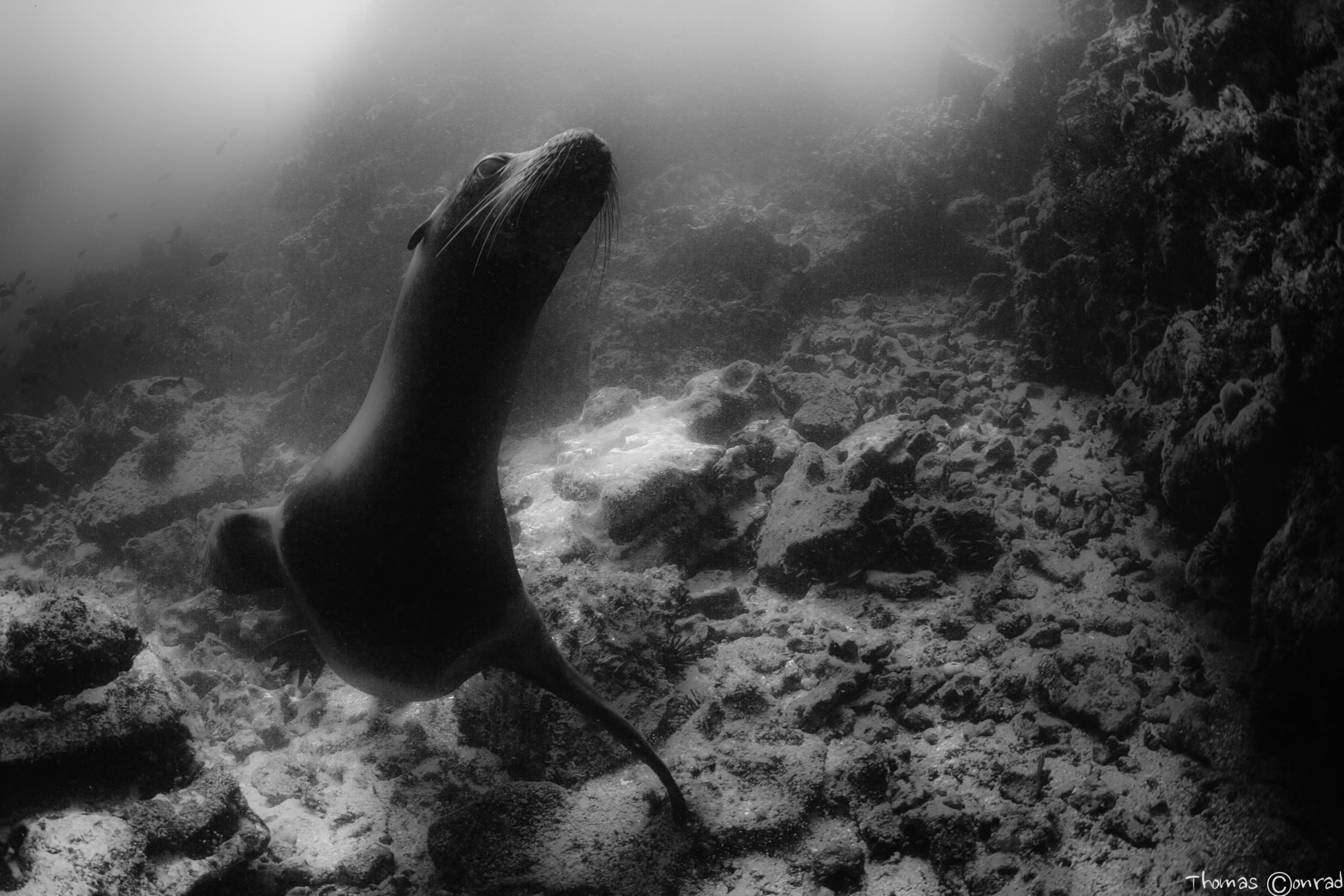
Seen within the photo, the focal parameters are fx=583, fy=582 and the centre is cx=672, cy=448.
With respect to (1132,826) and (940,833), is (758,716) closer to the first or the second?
(940,833)

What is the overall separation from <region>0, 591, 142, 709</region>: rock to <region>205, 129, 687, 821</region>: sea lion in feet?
1.80

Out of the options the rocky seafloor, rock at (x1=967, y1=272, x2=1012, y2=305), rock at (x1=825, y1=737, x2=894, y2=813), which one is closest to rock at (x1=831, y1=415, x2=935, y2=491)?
the rocky seafloor

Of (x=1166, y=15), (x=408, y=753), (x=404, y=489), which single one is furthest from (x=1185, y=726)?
(x=1166, y=15)

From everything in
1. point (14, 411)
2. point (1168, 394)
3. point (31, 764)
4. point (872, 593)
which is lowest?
point (14, 411)

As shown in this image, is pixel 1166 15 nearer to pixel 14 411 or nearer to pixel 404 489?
pixel 404 489

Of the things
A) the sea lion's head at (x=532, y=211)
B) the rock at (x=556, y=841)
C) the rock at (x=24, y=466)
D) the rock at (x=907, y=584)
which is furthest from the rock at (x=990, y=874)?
the rock at (x=24, y=466)

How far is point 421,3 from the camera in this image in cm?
1731

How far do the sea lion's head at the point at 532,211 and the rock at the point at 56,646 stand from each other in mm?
2418

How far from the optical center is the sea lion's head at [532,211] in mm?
1876

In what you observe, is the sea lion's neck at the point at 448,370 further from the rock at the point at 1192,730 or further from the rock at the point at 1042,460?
the rock at the point at 1042,460

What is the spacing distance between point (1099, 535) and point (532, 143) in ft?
39.5

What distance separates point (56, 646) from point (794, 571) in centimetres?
373

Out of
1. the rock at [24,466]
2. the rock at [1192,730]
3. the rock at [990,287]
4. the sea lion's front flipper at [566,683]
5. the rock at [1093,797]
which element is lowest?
the rock at [24,466]

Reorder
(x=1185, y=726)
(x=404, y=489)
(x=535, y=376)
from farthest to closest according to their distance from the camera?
(x=535, y=376) < (x=1185, y=726) < (x=404, y=489)
